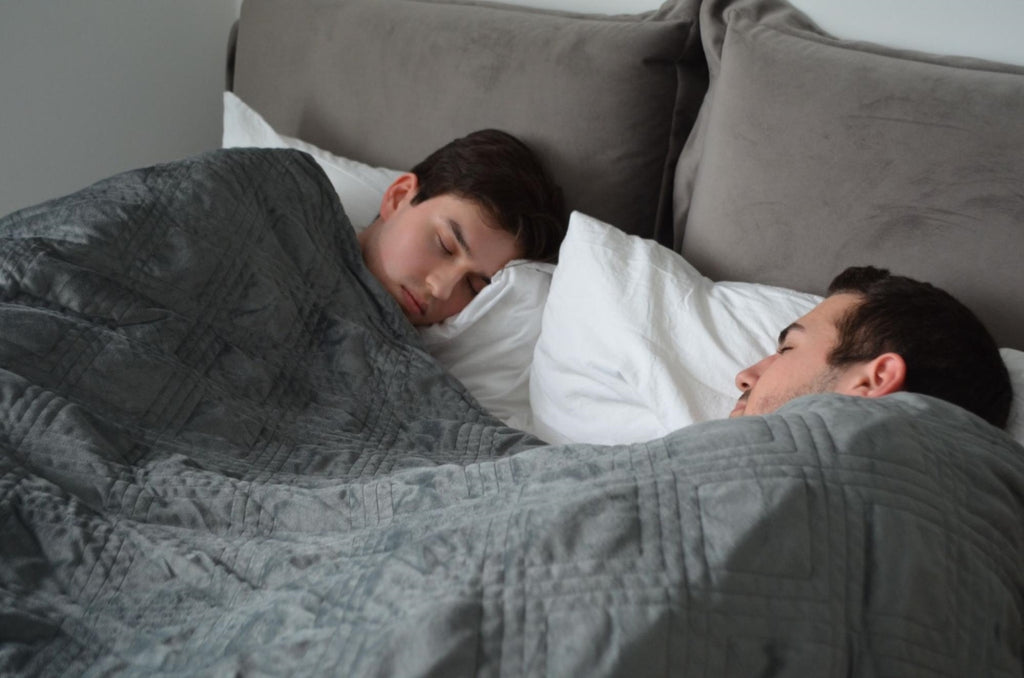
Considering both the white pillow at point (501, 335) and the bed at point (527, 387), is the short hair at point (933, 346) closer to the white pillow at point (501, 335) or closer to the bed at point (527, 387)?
the bed at point (527, 387)

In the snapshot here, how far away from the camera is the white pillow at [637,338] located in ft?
4.17

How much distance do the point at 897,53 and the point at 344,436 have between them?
971 mm

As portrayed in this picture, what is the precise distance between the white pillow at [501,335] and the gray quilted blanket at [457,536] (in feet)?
0.85

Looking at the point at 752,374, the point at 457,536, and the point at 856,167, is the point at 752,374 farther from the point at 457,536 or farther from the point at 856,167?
the point at 457,536

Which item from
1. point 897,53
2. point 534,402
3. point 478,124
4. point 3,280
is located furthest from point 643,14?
point 3,280

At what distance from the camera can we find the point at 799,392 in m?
1.11

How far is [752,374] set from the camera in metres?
1.19

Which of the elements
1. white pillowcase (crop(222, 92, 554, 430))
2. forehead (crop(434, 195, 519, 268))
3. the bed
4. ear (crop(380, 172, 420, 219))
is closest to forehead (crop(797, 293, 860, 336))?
the bed

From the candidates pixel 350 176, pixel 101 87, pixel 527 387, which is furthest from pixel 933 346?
pixel 101 87

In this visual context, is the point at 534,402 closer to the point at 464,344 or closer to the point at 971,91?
the point at 464,344

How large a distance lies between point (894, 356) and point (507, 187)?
0.74 meters

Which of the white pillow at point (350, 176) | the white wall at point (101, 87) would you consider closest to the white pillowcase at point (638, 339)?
the white pillow at point (350, 176)

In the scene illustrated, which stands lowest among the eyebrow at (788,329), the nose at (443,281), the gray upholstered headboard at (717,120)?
the nose at (443,281)

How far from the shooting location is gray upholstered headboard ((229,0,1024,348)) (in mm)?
1260
